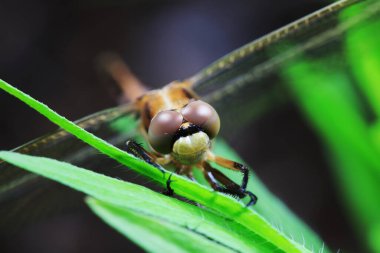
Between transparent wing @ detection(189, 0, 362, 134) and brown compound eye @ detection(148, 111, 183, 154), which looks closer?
brown compound eye @ detection(148, 111, 183, 154)

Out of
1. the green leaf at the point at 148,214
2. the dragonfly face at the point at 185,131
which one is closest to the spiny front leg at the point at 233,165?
the dragonfly face at the point at 185,131

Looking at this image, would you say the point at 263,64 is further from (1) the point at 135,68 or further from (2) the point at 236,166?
(1) the point at 135,68

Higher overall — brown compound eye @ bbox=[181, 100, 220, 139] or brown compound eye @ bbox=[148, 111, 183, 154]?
brown compound eye @ bbox=[181, 100, 220, 139]

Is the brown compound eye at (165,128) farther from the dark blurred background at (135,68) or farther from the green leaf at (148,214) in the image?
the dark blurred background at (135,68)

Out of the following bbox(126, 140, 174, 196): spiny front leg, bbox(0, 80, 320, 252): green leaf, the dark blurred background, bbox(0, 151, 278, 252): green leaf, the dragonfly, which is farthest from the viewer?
the dark blurred background

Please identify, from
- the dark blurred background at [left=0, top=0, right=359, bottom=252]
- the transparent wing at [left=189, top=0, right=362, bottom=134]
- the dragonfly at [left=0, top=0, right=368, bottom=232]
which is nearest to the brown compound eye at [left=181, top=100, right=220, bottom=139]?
the dragonfly at [left=0, top=0, right=368, bottom=232]

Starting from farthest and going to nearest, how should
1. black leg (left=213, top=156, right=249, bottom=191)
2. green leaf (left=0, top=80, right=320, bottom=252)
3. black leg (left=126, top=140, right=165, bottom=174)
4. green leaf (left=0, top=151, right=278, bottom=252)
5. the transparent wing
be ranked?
the transparent wing
black leg (left=213, top=156, right=249, bottom=191)
black leg (left=126, top=140, right=165, bottom=174)
green leaf (left=0, top=80, right=320, bottom=252)
green leaf (left=0, top=151, right=278, bottom=252)

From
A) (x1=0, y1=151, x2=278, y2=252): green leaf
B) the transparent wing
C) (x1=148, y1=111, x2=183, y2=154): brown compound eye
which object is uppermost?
→ the transparent wing

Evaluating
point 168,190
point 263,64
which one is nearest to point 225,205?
point 168,190

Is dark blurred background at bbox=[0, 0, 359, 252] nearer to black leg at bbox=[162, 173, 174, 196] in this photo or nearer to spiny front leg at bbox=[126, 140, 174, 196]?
spiny front leg at bbox=[126, 140, 174, 196]
